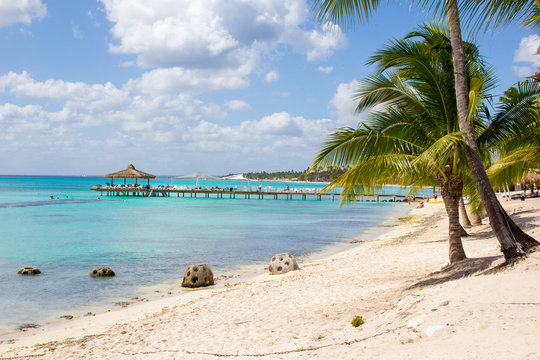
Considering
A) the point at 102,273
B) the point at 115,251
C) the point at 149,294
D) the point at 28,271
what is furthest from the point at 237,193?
the point at 149,294

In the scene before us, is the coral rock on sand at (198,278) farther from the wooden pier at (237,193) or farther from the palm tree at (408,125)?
the wooden pier at (237,193)

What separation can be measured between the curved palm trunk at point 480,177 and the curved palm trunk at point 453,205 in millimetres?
1442

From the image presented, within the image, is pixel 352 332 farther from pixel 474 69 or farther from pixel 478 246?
pixel 478 246

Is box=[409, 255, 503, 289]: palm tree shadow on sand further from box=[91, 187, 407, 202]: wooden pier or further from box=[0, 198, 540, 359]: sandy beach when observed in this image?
box=[91, 187, 407, 202]: wooden pier

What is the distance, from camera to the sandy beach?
3.66 meters

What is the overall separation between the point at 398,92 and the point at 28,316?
28.6 ft

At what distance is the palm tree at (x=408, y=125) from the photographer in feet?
22.9

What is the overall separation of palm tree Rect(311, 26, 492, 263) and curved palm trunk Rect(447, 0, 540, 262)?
623 millimetres

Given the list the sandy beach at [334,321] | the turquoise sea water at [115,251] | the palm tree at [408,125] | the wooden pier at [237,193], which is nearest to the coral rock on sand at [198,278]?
the sandy beach at [334,321]

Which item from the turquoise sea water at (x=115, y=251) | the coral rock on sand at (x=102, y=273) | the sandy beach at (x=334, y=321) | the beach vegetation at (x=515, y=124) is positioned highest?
the beach vegetation at (x=515, y=124)

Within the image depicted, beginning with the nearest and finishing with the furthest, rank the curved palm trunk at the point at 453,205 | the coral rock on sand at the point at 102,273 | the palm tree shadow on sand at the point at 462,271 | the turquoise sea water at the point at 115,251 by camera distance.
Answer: the palm tree shadow on sand at the point at 462,271 → the curved palm trunk at the point at 453,205 → the turquoise sea water at the point at 115,251 → the coral rock on sand at the point at 102,273

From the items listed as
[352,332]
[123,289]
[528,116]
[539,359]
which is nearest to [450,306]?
[352,332]

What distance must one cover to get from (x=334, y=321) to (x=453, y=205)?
141 inches

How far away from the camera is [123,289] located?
1063 cm
